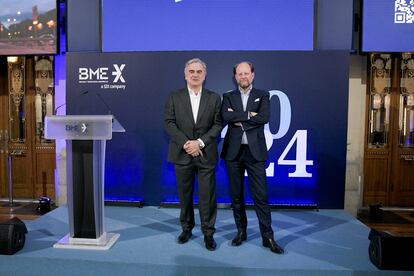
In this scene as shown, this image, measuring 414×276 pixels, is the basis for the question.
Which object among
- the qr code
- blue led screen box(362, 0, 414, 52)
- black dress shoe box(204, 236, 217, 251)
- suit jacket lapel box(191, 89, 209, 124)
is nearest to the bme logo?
suit jacket lapel box(191, 89, 209, 124)

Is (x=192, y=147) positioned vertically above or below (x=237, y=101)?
below

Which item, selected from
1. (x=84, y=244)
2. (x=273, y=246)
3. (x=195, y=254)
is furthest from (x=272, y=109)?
(x=84, y=244)

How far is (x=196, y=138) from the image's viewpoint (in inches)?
119

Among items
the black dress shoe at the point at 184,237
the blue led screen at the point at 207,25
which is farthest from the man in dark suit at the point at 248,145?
the blue led screen at the point at 207,25

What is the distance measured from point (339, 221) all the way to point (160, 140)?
217cm

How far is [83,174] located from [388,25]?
12.3 feet

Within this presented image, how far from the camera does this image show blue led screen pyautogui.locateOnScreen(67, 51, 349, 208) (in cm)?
421

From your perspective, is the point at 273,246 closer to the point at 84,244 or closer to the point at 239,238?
the point at 239,238

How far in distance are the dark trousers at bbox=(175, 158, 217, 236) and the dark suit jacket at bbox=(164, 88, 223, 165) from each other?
6 centimetres

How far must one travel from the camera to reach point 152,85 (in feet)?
14.2

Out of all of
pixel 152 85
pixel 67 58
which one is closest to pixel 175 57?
pixel 152 85

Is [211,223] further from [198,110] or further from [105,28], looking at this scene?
[105,28]

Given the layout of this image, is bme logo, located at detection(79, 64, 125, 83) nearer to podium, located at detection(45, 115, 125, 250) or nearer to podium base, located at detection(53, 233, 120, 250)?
podium, located at detection(45, 115, 125, 250)

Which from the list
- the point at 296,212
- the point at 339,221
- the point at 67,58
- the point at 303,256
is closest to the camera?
the point at 303,256
